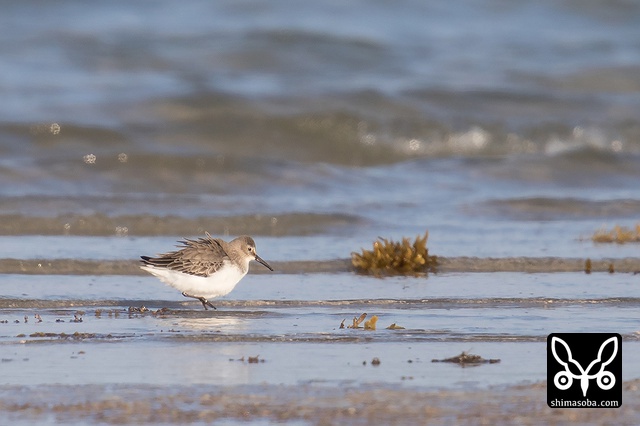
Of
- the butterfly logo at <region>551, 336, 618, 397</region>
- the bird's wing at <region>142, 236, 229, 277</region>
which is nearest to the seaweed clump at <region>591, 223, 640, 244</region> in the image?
the bird's wing at <region>142, 236, 229, 277</region>

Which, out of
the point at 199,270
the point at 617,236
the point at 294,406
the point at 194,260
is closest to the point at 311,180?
the point at 617,236

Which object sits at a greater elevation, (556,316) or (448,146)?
(448,146)

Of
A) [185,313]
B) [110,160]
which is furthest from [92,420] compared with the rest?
[110,160]

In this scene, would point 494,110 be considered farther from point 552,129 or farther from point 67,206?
point 67,206

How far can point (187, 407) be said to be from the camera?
5.39m

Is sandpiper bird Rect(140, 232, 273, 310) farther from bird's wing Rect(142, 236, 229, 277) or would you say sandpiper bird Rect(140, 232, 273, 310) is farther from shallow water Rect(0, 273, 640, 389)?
shallow water Rect(0, 273, 640, 389)

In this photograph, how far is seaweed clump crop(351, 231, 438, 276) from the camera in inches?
390

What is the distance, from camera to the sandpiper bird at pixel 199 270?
8.13 metres

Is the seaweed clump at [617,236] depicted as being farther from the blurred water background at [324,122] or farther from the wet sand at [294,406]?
the wet sand at [294,406]

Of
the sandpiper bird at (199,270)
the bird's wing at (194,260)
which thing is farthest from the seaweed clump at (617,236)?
the bird's wing at (194,260)

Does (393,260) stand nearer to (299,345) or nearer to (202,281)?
(202,281)

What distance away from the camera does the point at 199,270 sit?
26.9ft

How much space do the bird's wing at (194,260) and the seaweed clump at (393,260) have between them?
182 cm

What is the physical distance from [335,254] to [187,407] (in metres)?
5.42
